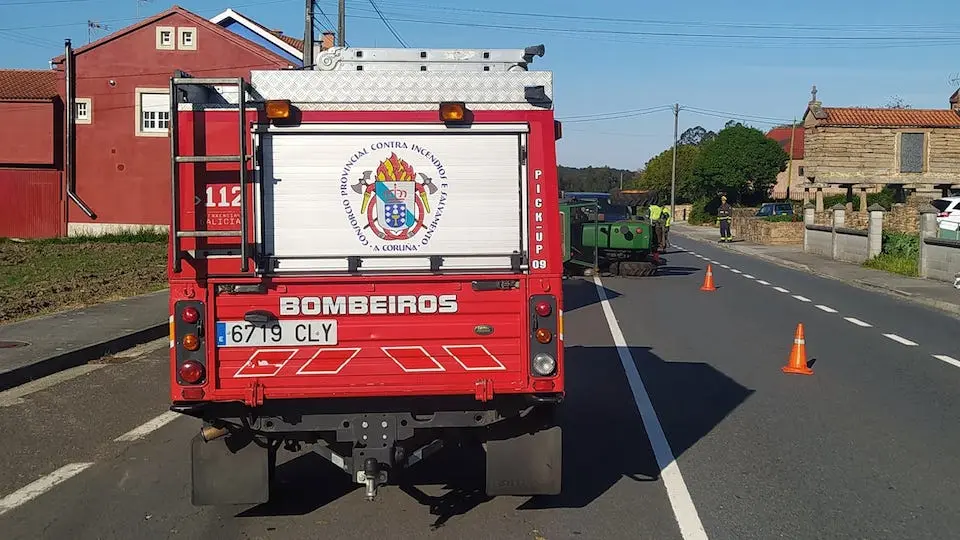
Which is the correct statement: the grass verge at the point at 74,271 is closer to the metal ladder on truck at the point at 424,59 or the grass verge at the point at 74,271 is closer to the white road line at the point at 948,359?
the metal ladder on truck at the point at 424,59

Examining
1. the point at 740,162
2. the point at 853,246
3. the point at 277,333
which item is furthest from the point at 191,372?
the point at 740,162

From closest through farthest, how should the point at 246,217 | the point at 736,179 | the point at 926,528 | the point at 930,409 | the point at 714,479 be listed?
1. the point at 246,217
2. the point at 926,528
3. the point at 714,479
4. the point at 930,409
5. the point at 736,179

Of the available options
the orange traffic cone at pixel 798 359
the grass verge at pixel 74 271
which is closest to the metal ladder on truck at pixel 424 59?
the orange traffic cone at pixel 798 359

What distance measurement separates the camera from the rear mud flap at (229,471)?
555 centimetres

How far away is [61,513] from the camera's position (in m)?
5.98

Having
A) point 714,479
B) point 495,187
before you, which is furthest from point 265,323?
point 714,479

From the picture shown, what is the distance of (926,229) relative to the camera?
24.9m

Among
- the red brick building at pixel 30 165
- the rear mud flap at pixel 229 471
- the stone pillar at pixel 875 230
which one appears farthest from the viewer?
the red brick building at pixel 30 165

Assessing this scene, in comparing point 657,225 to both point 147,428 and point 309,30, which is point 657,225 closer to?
point 309,30

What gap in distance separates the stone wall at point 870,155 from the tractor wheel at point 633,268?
2530 cm

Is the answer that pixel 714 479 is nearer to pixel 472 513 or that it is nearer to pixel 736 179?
pixel 472 513

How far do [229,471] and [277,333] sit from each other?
0.95 metres

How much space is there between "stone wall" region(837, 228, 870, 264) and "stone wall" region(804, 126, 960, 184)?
15661 millimetres

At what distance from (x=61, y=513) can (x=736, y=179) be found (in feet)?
240
